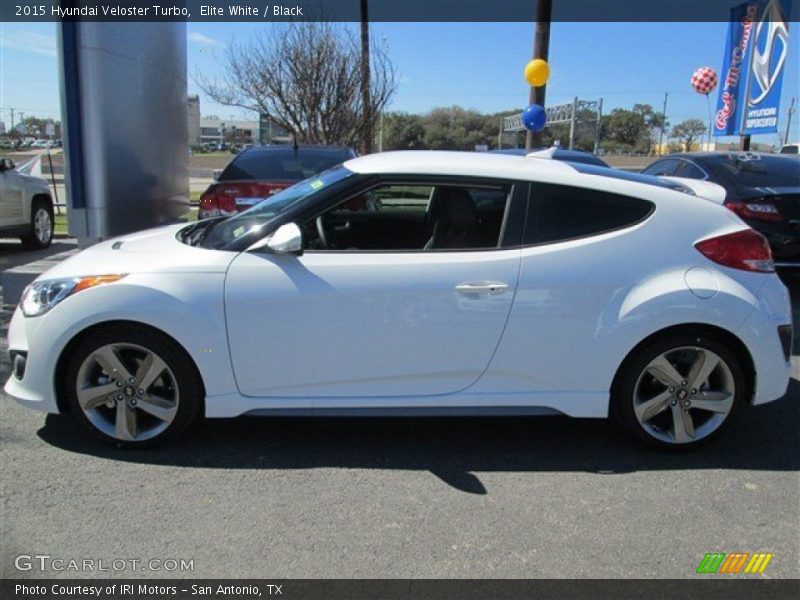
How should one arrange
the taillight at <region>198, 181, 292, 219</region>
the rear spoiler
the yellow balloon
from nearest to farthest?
the rear spoiler → the taillight at <region>198, 181, 292, 219</region> → the yellow balloon

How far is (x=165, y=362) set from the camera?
134 inches

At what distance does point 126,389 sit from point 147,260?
0.70 m

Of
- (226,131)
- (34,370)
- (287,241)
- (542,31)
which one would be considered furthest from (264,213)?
(226,131)

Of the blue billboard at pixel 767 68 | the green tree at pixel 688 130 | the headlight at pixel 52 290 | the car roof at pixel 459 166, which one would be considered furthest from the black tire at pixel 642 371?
the green tree at pixel 688 130

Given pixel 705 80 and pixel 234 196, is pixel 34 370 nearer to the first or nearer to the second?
pixel 234 196

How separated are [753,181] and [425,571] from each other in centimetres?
640

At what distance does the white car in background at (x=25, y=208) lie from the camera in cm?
913

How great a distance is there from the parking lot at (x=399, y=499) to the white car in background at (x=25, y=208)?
622 cm

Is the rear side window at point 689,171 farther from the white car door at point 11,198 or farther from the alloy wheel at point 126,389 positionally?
the white car door at point 11,198

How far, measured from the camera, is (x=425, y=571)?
8.61 feet

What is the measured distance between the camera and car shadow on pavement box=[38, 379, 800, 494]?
11.5 feet

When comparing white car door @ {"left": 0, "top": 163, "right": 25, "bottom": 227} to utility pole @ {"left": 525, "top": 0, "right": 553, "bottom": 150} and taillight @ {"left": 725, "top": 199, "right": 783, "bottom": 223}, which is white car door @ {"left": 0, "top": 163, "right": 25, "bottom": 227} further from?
taillight @ {"left": 725, "top": 199, "right": 783, "bottom": 223}

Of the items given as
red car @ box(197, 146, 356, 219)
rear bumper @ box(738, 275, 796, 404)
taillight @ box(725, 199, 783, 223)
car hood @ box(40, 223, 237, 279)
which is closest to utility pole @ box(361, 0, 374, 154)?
red car @ box(197, 146, 356, 219)

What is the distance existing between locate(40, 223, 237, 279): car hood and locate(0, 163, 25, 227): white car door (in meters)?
6.47
